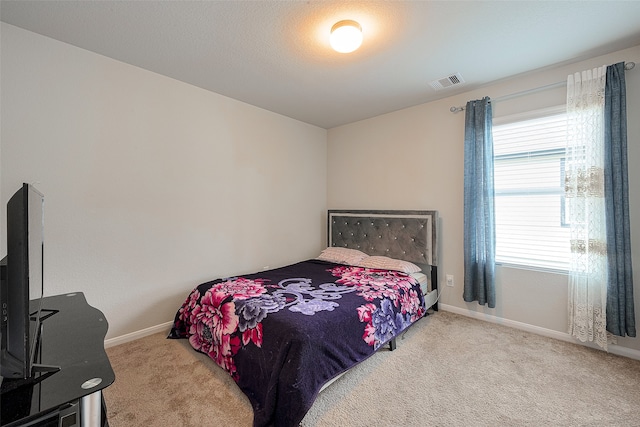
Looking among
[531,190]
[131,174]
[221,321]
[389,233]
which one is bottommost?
[221,321]

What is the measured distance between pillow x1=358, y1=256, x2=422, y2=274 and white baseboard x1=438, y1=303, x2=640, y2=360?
613mm

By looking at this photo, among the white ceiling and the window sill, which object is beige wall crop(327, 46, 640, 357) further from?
the white ceiling

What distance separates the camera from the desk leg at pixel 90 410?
85 centimetres

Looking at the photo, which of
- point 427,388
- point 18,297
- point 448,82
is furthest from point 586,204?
point 18,297

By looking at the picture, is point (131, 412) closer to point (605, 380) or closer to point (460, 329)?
point (460, 329)

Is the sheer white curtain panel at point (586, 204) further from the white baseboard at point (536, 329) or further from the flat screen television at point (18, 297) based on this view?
the flat screen television at point (18, 297)

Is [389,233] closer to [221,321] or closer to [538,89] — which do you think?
[538,89]

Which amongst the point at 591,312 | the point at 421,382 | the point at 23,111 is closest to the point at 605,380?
the point at 591,312

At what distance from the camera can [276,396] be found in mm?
1524

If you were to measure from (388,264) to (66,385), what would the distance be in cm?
275

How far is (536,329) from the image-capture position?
2592 mm

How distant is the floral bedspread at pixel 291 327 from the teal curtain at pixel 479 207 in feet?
2.05

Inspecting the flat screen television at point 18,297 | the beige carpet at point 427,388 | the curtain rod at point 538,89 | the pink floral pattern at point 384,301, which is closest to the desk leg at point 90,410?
the flat screen television at point 18,297

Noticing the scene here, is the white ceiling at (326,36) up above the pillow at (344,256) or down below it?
above
